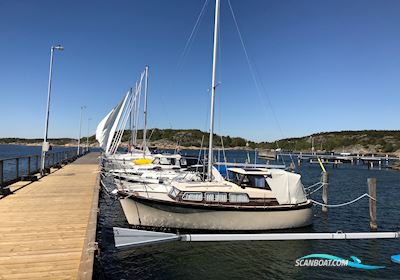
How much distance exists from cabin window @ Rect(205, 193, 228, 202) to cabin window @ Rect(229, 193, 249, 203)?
10.8 inches

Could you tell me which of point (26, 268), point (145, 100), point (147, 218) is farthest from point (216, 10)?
point (145, 100)

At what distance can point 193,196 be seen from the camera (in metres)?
14.5

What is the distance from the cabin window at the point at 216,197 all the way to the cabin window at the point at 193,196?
1.12 feet

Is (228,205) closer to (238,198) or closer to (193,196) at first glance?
(238,198)

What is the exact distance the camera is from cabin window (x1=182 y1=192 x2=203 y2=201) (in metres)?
14.4

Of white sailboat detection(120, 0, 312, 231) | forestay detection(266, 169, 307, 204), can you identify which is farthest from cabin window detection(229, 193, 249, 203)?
forestay detection(266, 169, 307, 204)

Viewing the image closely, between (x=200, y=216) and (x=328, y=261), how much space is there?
5.80 metres

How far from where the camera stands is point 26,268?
644 centimetres

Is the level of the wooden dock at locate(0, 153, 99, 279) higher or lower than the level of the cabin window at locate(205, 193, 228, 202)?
lower

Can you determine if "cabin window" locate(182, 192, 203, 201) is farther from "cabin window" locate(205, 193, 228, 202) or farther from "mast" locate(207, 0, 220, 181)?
"mast" locate(207, 0, 220, 181)

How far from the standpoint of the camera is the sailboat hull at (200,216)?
14.2m

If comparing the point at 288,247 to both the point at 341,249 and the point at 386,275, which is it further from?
A: the point at 386,275

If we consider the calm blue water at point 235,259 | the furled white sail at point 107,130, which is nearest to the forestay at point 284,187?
the calm blue water at point 235,259

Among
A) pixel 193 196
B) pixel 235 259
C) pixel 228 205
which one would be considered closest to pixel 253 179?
pixel 228 205
